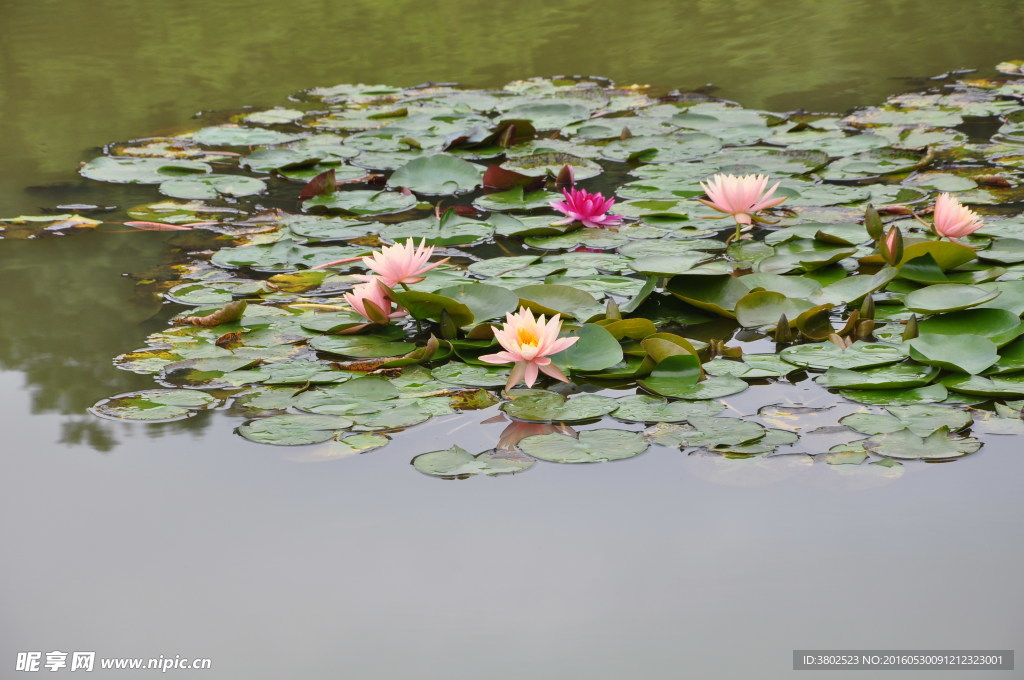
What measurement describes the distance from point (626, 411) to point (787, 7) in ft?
18.0

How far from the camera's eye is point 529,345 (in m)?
1.79

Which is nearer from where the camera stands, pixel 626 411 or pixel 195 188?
pixel 626 411

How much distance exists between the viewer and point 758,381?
190cm

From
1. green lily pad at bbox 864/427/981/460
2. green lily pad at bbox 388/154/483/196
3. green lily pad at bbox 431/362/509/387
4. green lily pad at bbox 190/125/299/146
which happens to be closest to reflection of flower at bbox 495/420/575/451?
green lily pad at bbox 431/362/509/387

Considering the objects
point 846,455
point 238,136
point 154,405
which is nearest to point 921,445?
point 846,455

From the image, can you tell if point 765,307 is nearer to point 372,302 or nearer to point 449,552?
point 372,302

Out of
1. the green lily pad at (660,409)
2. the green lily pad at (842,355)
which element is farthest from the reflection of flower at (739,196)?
the green lily pad at (660,409)

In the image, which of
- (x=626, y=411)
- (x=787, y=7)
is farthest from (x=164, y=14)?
(x=626, y=411)

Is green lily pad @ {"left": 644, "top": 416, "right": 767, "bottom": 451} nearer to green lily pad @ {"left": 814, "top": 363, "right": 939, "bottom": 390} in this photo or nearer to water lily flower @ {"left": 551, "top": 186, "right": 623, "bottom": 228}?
green lily pad @ {"left": 814, "top": 363, "right": 939, "bottom": 390}

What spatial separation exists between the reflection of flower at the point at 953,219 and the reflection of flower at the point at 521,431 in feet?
3.78

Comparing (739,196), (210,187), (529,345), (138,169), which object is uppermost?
(138,169)

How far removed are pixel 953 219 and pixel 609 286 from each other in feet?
2.70

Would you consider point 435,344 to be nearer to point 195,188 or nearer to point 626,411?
point 626,411

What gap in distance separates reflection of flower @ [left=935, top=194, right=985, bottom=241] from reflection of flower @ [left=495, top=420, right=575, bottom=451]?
3.78 feet
